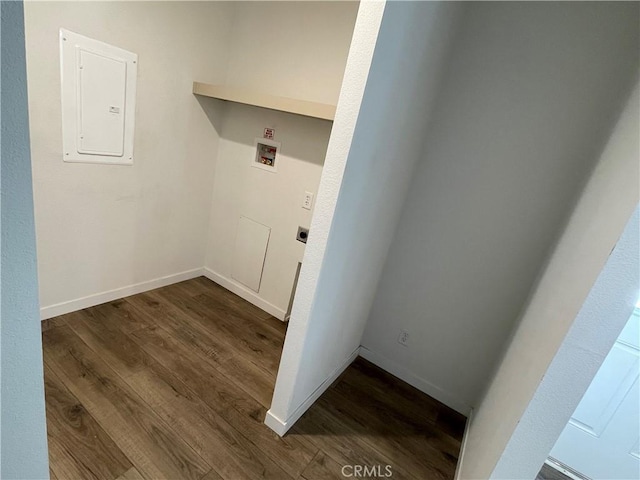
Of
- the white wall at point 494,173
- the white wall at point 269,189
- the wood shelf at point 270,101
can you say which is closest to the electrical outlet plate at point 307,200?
the white wall at point 269,189

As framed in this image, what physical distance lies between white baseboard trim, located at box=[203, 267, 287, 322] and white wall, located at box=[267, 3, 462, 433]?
831 millimetres

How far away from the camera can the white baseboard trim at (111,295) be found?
2.09m

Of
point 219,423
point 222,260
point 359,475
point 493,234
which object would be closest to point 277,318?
point 222,260

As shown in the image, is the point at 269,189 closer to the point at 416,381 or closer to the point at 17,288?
the point at 416,381

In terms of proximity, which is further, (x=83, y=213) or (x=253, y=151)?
(x=253, y=151)

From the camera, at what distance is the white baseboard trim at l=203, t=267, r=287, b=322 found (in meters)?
2.67

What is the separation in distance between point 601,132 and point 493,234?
0.69m

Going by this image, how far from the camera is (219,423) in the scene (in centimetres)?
163

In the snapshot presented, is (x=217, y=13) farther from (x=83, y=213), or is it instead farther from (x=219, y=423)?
(x=219, y=423)

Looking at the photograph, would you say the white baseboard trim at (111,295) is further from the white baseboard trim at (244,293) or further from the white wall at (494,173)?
the white wall at (494,173)

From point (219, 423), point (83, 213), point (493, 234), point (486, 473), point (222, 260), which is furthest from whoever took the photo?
point (222, 260)

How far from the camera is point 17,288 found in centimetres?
49

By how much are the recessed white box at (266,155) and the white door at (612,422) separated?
2432 millimetres

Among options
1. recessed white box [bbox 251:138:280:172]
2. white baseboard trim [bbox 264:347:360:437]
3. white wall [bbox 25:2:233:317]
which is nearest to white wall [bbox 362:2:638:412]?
white baseboard trim [bbox 264:347:360:437]
